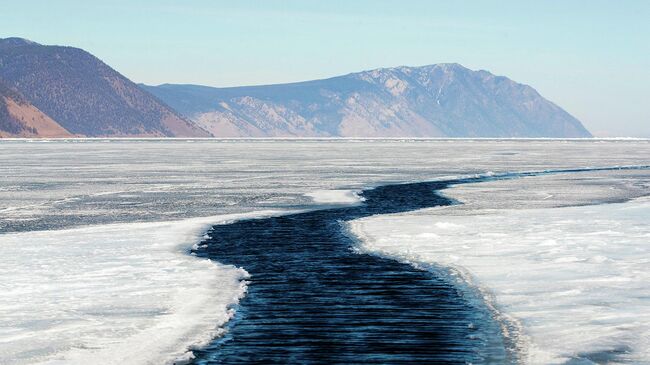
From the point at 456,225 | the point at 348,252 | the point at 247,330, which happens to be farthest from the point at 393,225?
the point at 247,330

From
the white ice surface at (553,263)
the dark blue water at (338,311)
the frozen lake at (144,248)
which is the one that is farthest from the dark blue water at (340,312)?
the white ice surface at (553,263)

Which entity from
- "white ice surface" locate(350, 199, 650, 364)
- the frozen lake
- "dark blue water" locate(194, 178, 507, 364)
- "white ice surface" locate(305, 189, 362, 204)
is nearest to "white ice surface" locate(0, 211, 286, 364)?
the frozen lake

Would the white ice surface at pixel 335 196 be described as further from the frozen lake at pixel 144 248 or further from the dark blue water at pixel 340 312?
the dark blue water at pixel 340 312

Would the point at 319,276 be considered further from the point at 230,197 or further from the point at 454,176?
the point at 454,176

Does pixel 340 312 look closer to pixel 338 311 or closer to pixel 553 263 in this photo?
pixel 338 311

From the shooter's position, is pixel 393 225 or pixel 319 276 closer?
pixel 319 276

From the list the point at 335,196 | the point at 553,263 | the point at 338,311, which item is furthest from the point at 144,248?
the point at 335,196

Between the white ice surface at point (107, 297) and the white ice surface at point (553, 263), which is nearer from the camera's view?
the white ice surface at point (107, 297)

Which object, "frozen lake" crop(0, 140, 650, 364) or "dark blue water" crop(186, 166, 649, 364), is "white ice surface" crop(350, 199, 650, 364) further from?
"dark blue water" crop(186, 166, 649, 364)
